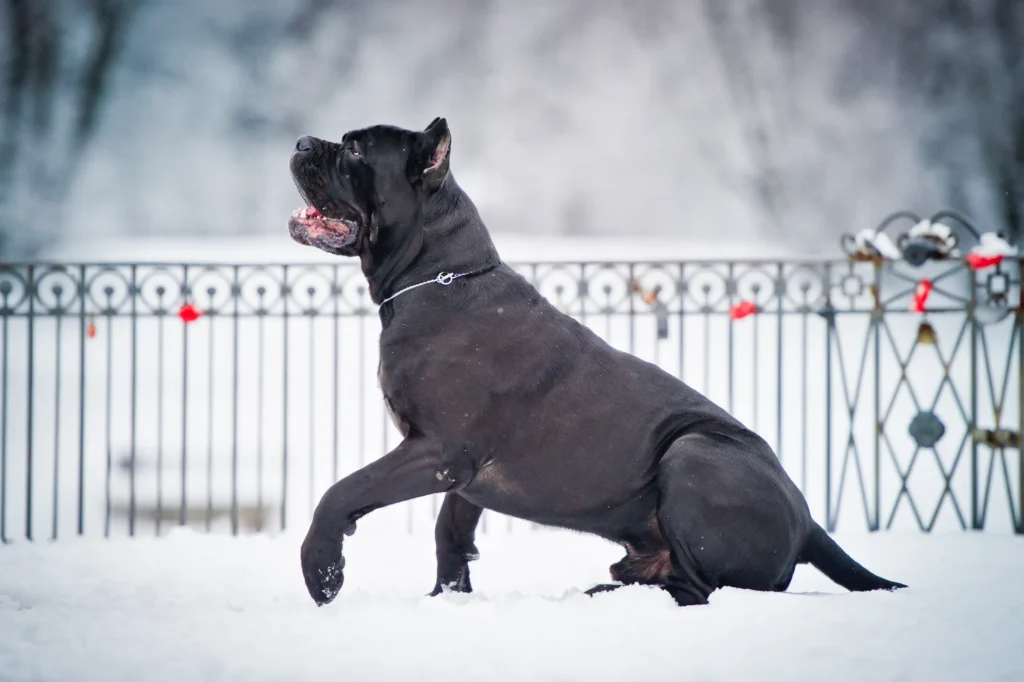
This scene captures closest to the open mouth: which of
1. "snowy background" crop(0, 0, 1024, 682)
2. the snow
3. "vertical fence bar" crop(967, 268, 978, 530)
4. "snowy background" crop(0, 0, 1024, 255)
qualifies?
the snow

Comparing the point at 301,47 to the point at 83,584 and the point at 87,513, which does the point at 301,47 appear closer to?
the point at 87,513

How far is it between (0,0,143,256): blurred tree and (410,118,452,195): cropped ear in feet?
26.9

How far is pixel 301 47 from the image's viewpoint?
9609 millimetres

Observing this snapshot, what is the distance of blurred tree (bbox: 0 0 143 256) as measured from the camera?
9.51 m

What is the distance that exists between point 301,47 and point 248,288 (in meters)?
2.68

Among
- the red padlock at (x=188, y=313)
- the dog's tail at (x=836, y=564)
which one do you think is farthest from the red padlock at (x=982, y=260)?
the red padlock at (x=188, y=313)

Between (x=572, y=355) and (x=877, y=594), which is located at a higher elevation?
(x=572, y=355)

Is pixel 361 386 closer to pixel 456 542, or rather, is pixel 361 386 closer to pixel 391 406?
pixel 456 542

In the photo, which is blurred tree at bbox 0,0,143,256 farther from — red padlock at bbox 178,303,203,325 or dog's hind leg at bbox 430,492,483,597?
dog's hind leg at bbox 430,492,483,597

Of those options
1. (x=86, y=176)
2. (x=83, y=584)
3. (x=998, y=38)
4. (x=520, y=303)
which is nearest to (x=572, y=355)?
(x=520, y=303)

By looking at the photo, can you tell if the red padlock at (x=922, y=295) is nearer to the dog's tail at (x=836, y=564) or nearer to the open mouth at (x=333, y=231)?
the dog's tail at (x=836, y=564)

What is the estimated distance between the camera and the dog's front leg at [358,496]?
2.47 m

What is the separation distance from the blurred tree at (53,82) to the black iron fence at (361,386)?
1.39 m

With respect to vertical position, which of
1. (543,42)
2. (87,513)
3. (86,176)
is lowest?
(87,513)
